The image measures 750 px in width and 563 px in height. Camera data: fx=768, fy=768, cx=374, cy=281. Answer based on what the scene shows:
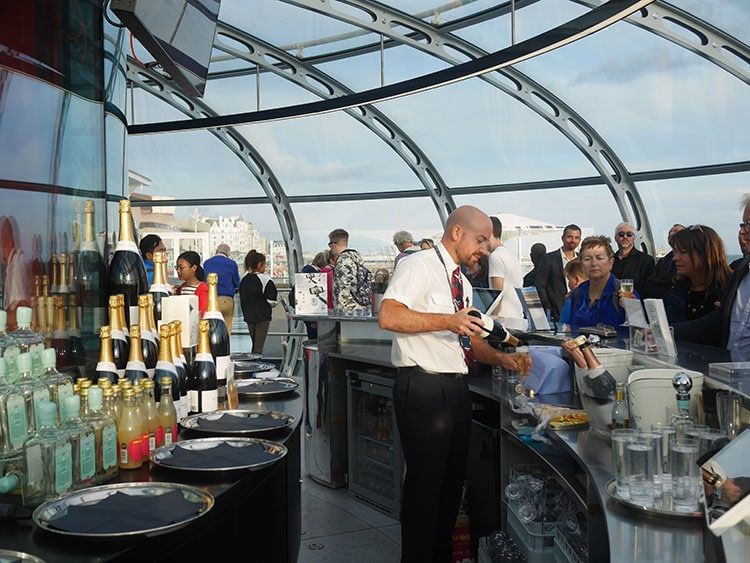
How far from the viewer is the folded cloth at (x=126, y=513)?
144cm

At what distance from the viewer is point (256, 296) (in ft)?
32.1

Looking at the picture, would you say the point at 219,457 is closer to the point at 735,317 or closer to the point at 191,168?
the point at 735,317

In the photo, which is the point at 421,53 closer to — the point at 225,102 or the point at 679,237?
the point at 225,102

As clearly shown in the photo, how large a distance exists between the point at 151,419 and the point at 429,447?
1.61 metres

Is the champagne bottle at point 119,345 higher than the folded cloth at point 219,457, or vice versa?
the champagne bottle at point 119,345

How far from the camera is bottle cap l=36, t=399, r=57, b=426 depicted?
1.60 meters

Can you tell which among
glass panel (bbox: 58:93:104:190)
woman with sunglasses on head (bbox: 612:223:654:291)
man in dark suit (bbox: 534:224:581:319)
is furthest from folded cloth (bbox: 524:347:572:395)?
man in dark suit (bbox: 534:224:581:319)

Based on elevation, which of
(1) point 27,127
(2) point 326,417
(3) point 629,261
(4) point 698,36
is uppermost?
(4) point 698,36

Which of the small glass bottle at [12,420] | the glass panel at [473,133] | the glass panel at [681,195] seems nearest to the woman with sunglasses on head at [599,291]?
the small glass bottle at [12,420]

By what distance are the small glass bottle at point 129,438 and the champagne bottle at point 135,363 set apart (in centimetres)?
26

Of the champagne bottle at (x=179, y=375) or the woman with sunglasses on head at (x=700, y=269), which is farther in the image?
the woman with sunglasses on head at (x=700, y=269)

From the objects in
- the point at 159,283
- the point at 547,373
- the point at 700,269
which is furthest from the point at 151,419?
the point at 700,269

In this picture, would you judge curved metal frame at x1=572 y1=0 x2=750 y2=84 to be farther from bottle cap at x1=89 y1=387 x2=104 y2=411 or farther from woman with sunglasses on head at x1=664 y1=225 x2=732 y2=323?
bottle cap at x1=89 y1=387 x2=104 y2=411

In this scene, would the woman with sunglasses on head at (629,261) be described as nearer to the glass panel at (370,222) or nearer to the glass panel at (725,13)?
the glass panel at (725,13)
